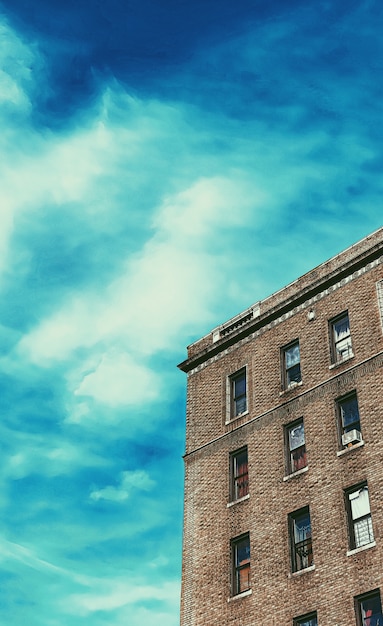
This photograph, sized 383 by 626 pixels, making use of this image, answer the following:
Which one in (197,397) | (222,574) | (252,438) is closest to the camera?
(222,574)

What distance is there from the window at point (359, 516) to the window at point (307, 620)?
2692mm

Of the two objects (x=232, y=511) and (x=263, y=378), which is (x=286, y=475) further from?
(x=263, y=378)

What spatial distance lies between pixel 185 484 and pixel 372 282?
11.8 meters

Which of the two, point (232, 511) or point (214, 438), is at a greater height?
point (214, 438)

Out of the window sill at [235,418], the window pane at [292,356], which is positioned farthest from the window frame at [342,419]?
the window sill at [235,418]

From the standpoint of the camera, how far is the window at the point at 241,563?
33.6m

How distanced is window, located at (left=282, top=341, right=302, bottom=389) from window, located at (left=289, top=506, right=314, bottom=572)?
5.89 metres

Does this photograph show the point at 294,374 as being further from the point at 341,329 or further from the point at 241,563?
the point at 241,563

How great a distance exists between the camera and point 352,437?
3306cm

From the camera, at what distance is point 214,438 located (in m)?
38.9

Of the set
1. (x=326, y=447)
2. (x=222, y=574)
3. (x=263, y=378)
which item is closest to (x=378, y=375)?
(x=326, y=447)

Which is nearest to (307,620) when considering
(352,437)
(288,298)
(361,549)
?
(361,549)

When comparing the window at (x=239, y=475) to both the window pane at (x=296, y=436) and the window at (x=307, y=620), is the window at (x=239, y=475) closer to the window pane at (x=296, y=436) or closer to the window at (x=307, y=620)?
the window pane at (x=296, y=436)

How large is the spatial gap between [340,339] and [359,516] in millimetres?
7989
